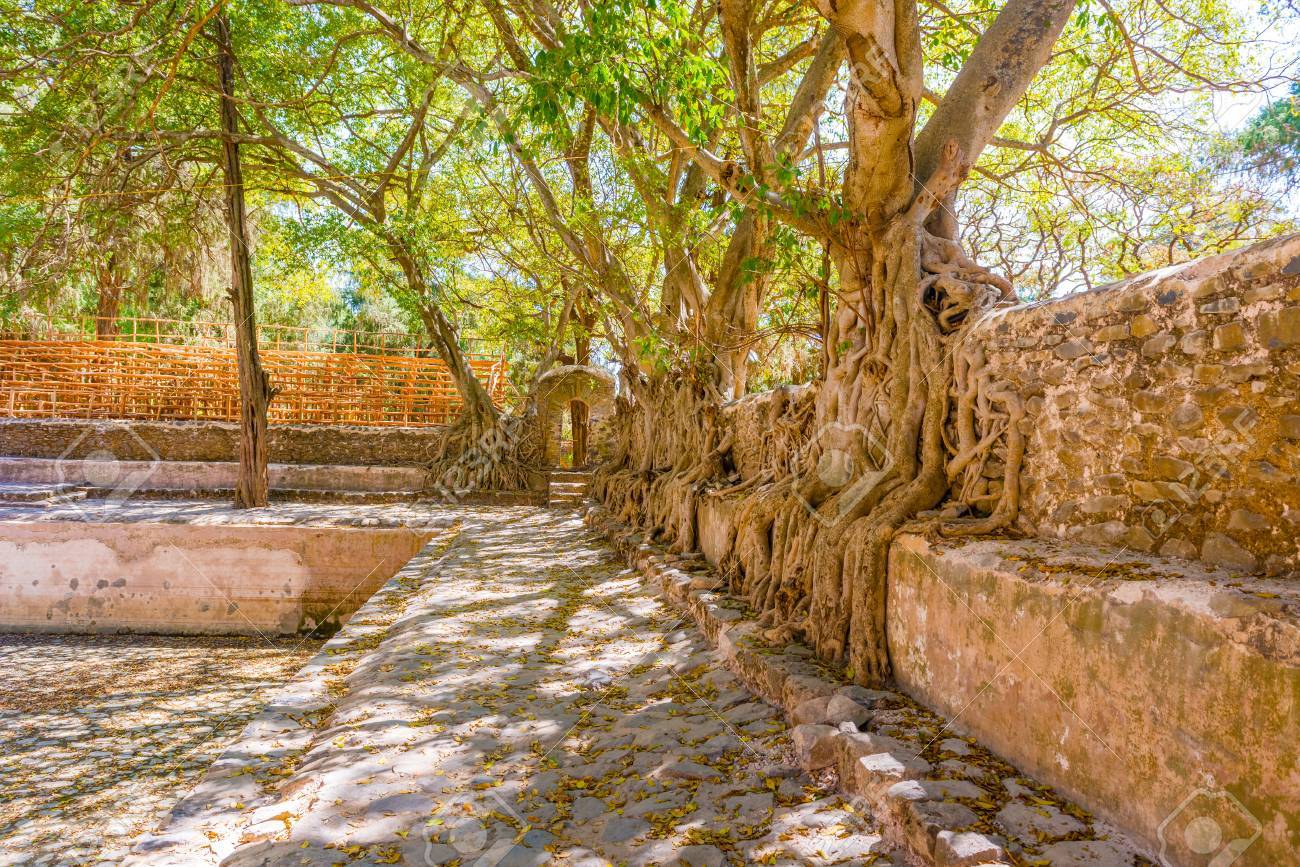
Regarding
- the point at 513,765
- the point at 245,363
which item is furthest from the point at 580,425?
the point at 513,765

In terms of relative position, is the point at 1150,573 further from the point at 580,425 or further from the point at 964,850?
the point at 580,425

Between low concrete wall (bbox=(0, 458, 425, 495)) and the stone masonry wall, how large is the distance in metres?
12.6

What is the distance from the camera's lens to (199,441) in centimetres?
1473

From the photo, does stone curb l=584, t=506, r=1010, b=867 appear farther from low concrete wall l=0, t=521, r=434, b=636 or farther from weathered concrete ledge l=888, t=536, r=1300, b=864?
low concrete wall l=0, t=521, r=434, b=636

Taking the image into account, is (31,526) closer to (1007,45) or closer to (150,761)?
(150,761)

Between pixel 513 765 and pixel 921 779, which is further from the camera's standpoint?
pixel 513 765

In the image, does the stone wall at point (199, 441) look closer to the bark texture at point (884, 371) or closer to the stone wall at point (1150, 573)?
the bark texture at point (884, 371)

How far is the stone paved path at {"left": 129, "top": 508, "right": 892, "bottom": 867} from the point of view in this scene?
232cm

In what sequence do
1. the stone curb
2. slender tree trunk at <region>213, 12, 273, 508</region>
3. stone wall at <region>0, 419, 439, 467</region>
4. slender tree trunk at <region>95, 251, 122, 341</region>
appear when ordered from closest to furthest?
the stone curb, slender tree trunk at <region>213, 12, 273, 508</region>, stone wall at <region>0, 419, 439, 467</region>, slender tree trunk at <region>95, 251, 122, 341</region>

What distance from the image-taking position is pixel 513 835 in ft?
7.98

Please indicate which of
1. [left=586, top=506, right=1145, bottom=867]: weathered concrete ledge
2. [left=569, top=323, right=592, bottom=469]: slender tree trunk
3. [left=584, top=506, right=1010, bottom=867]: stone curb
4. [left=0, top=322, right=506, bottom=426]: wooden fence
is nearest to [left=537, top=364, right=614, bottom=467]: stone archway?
[left=569, top=323, right=592, bottom=469]: slender tree trunk

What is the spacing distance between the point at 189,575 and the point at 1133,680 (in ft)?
30.7

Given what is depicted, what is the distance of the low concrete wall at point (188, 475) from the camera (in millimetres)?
13266

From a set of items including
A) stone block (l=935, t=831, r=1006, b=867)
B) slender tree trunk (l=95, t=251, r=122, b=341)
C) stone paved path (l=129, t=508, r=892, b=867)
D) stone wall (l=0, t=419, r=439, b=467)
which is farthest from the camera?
slender tree trunk (l=95, t=251, r=122, b=341)
